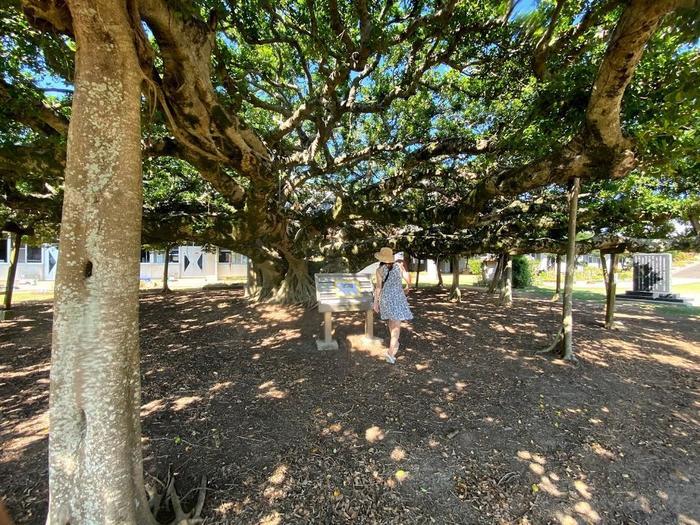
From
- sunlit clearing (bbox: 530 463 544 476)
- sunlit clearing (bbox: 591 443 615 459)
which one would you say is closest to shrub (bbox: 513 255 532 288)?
sunlit clearing (bbox: 591 443 615 459)

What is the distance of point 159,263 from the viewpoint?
24.1 metres

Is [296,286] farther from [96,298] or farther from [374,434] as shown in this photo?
[96,298]

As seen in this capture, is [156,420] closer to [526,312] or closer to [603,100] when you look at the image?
[603,100]

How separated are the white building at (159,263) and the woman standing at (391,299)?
50.7 feet

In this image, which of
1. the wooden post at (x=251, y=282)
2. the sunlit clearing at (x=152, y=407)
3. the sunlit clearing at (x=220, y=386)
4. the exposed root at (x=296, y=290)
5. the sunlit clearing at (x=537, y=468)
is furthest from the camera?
the wooden post at (x=251, y=282)

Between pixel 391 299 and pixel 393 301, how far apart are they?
0.04m

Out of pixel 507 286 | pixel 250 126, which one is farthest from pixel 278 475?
pixel 507 286

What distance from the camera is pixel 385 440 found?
3059mm

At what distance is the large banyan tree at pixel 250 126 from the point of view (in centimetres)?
181

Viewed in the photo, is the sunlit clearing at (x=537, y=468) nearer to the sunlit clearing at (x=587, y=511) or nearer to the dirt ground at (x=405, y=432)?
the dirt ground at (x=405, y=432)

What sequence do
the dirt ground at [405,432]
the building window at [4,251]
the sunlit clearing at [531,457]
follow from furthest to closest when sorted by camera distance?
1. the building window at [4,251]
2. the sunlit clearing at [531,457]
3. the dirt ground at [405,432]

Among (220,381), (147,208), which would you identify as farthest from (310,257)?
(220,381)

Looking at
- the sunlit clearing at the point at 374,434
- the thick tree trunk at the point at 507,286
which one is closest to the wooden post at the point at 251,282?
the thick tree trunk at the point at 507,286

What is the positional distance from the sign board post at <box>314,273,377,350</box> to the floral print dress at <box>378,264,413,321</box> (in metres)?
0.68
